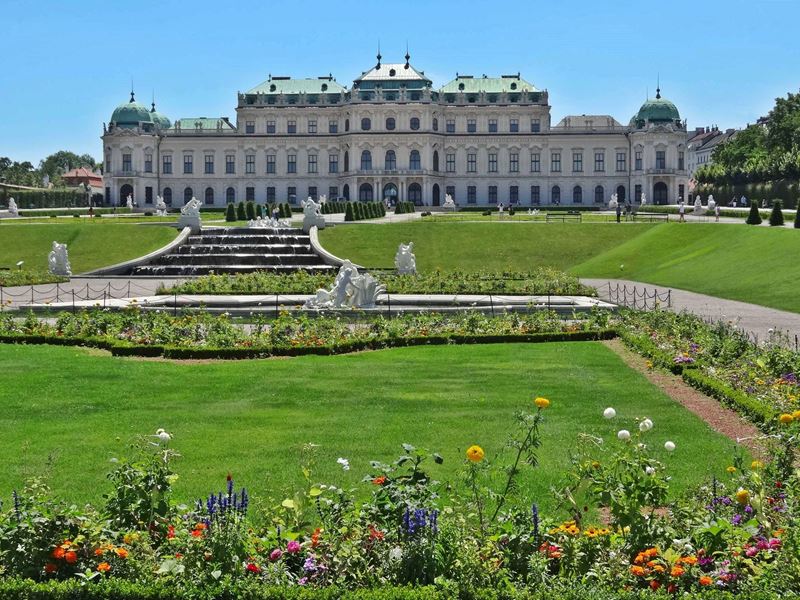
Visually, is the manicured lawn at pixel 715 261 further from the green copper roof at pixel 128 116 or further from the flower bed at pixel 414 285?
the green copper roof at pixel 128 116

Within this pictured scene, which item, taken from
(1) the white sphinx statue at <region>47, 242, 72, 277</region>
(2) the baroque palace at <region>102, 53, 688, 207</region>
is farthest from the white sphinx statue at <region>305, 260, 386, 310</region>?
(2) the baroque palace at <region>102, 53, 688, 207</region>

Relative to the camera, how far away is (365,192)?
341 feet

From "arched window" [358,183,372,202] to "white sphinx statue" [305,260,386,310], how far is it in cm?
7547

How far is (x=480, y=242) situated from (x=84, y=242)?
20.9 meters

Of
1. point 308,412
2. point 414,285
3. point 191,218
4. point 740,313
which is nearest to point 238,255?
point 191,218

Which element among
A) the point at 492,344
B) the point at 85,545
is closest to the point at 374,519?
the point at 85,545

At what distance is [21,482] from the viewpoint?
1094 cm

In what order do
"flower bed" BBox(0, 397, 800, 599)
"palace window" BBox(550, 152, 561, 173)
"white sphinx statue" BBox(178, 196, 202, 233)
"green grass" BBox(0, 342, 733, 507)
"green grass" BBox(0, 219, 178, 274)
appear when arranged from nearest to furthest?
1. "flower bed" BBox(0, 397, 800, 599)
2. "green grass" BBox(0, 342, 733, 507)
3. "green grass" BBox(0, 219, 178, 274)
4. "white sphinx statue" BBox(178, 196, 202, 233)
5. "palace window" BBox(550, 152, 561, 173)

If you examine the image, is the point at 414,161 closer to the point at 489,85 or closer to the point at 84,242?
the point at 489,85

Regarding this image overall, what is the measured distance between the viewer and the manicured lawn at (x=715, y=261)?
114 feet

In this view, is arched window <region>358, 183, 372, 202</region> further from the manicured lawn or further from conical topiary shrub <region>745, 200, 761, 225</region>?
conical topiary shrub <region>745, 200, 761, 225</region>

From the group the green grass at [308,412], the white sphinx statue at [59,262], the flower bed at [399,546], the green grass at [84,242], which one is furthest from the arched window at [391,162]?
the flower bed at [399,546]

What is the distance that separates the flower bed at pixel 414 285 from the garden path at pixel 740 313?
1808 millimetres

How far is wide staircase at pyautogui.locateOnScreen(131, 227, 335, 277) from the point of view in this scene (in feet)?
155
